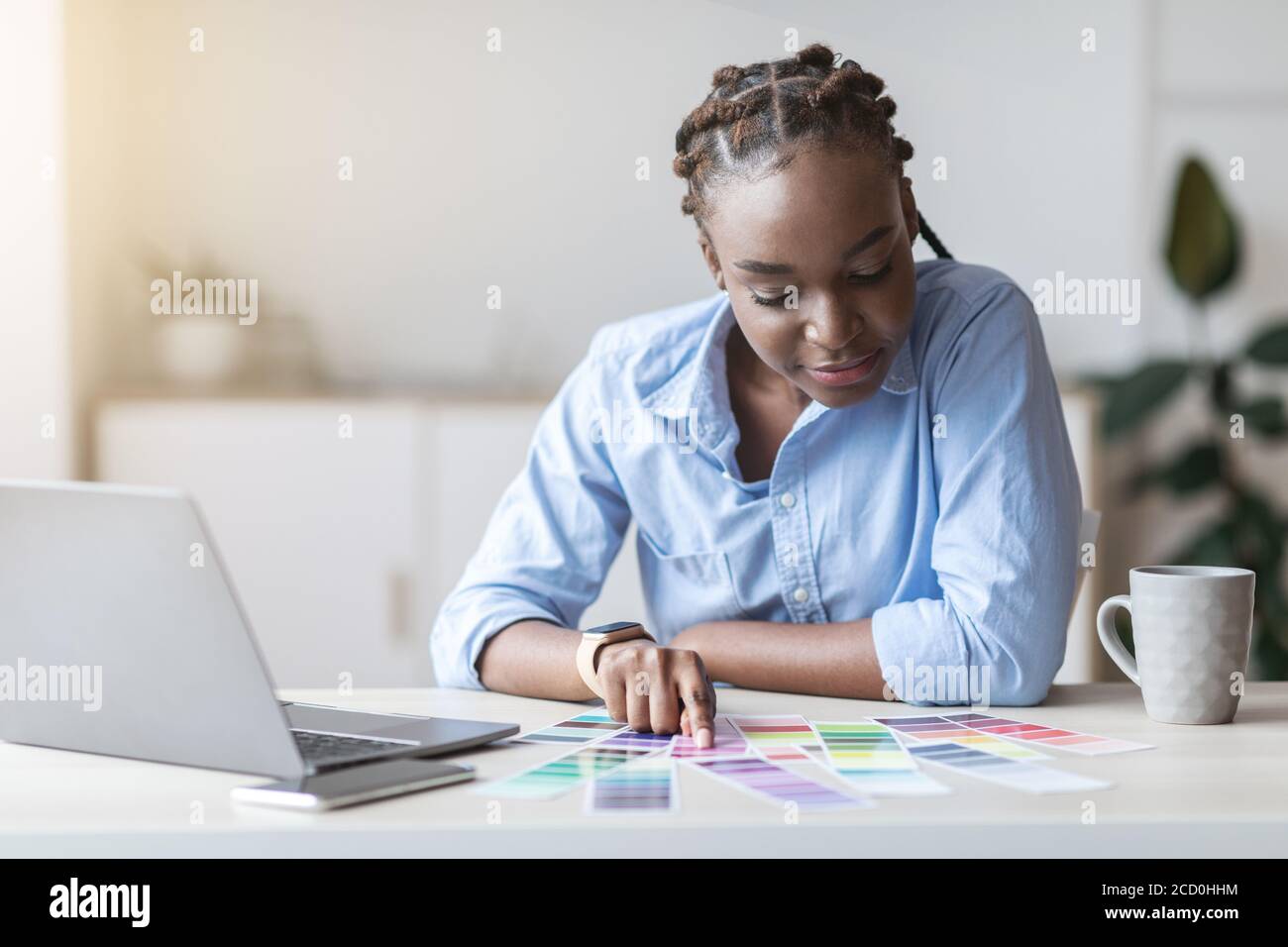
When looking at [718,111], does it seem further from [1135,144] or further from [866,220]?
[1135,144]

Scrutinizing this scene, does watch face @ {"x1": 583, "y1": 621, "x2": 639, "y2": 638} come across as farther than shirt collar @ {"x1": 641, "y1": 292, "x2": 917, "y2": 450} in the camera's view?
No

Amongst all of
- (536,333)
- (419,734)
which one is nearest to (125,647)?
(419,734)

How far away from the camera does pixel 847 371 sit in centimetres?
136

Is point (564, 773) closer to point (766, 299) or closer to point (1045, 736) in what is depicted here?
point (1045, 736)

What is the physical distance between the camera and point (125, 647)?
939 millimetres

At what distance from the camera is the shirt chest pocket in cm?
158

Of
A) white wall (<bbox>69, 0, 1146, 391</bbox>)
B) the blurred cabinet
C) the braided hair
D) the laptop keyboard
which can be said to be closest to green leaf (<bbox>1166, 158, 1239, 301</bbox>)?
white wall (<bbox>69, 0, 1146, 391</bbox>)

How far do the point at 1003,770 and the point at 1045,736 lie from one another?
147mm

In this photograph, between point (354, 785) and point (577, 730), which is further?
point (577, 730)

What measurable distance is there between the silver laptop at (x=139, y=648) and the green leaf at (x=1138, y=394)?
244 centimetres

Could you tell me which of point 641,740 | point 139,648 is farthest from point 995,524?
point 139,648

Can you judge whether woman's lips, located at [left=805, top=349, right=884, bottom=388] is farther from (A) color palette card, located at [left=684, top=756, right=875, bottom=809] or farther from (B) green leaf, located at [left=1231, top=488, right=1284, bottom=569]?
(B) green leaf, located at [left=1231, top=488, right=1284, bottom=569]

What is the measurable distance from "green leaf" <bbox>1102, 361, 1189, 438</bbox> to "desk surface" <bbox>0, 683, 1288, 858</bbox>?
231 cm
